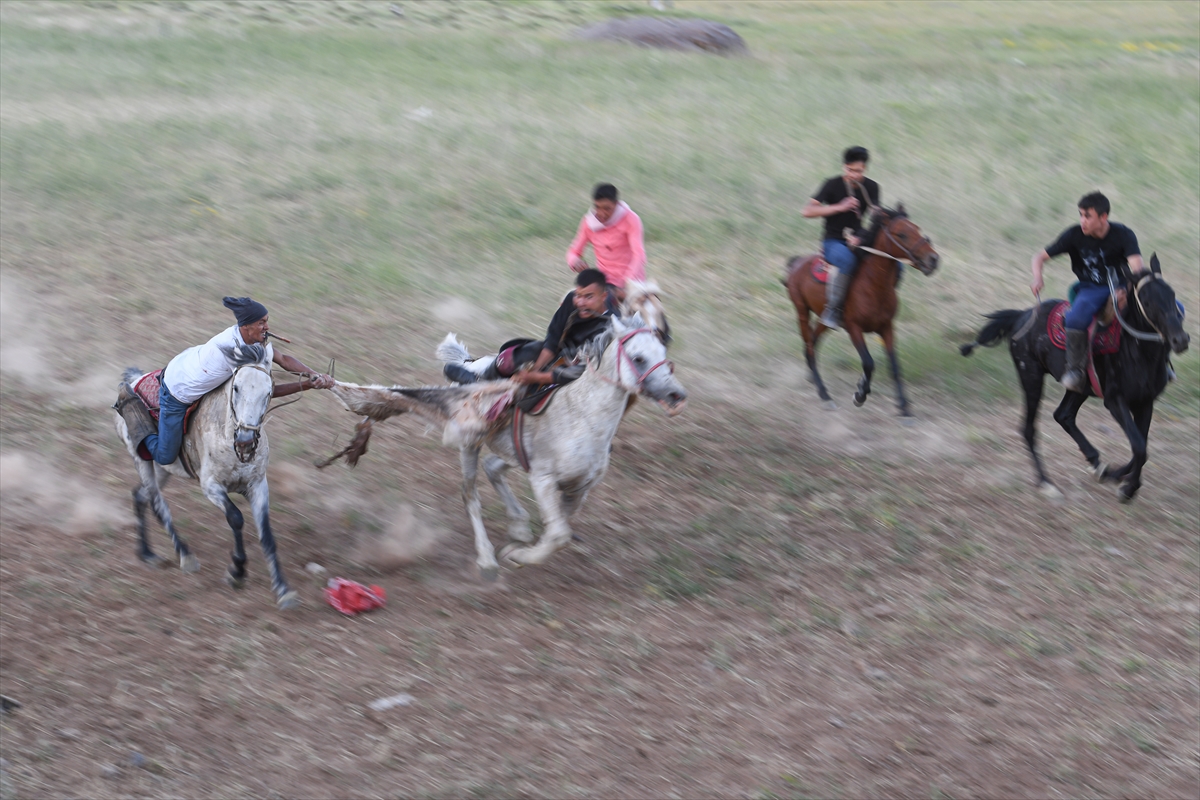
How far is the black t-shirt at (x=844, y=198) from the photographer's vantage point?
1157cm

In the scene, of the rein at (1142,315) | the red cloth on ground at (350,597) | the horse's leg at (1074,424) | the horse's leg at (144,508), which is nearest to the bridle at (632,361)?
the red cloth on ground at (350,597)

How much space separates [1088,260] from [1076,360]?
2.75 ft

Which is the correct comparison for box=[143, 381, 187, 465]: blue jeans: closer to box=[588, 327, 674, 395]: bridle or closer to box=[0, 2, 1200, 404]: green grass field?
box=[588, 327, 674, 395]: bridle

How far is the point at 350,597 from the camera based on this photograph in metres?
7.55

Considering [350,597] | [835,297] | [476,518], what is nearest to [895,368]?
[835,297]

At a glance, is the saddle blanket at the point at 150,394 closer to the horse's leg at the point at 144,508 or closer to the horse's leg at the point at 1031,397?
the horse's leg at the point at 144,508

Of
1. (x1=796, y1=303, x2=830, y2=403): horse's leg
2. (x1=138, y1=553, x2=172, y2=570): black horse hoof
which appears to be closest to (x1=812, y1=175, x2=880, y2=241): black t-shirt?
(x1=796, y1=303, x2=830, y2=403): horse's leg

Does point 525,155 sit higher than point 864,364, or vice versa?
point 525,155

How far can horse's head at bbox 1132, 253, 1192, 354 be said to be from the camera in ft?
28.7

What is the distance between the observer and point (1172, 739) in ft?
22.2

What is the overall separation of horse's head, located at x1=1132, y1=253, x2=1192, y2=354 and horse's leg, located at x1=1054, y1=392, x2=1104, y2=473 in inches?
54.6

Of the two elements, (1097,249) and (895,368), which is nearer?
(1097,249)

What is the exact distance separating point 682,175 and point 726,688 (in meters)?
13.9

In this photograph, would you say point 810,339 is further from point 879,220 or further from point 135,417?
point 135,417
